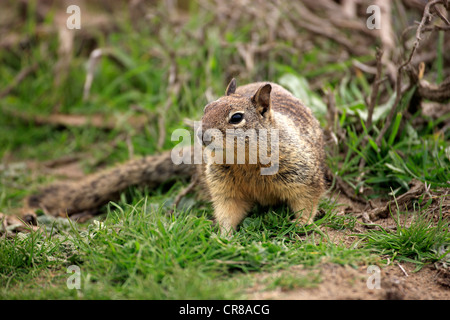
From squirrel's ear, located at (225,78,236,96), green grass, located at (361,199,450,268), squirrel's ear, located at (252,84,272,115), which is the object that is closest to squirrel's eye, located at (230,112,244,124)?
squirrel's ear, located at (252,84,272,115)

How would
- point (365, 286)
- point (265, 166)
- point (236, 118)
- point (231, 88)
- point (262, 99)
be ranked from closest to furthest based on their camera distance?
1. point (365, 286)
2. point (236, 118)
3. point (262, 99)
4. point (265, 166)
5. point (231, 88)

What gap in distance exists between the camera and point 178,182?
15.9ft

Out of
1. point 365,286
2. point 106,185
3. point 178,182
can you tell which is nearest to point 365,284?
point 365,286

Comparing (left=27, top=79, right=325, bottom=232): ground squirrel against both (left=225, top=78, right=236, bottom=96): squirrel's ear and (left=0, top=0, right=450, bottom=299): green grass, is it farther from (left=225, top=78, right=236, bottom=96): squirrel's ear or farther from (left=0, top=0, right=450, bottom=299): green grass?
(left=0, top=0, right=450, bottom=299): green grass

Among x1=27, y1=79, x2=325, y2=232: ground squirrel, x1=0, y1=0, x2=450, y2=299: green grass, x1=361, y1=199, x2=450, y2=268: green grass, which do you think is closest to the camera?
x1=0, y1=0, x2=450, y2=299: green grass

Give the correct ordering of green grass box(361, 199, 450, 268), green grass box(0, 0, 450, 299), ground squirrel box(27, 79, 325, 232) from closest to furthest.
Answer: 1. green grass box(0, 0, 450, 299)
2. green grass box(361, 199, 450, 268)
3. ground squirrel box(27, 79, 325, 232)

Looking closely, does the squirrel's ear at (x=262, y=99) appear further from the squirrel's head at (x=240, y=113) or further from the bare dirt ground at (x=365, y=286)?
the bare dirt ground at (x=365, y=286)

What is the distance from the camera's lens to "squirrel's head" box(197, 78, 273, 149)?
11.0 feet

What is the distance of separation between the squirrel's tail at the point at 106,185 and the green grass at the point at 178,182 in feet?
0.50

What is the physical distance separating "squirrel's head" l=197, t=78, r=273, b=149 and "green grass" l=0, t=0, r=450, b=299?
0.72 m

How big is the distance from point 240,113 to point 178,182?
1652mm

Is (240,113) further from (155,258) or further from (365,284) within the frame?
(365,284)

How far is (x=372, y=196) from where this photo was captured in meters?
4.34

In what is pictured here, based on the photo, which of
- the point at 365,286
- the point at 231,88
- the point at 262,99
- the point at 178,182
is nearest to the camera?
the point at 365,286
